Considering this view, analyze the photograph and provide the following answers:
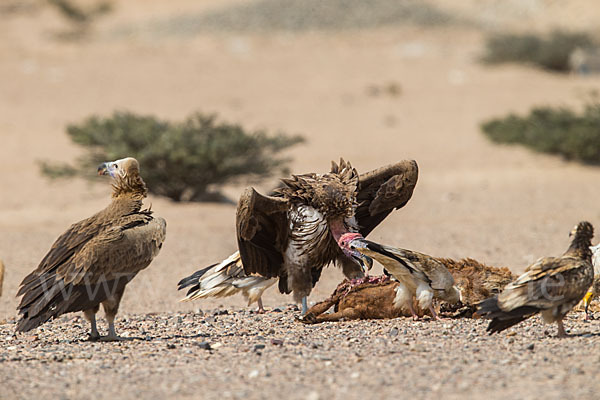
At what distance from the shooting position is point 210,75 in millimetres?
31328

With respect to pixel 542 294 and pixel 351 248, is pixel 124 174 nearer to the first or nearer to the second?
pixel 351 248

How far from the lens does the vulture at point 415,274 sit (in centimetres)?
718

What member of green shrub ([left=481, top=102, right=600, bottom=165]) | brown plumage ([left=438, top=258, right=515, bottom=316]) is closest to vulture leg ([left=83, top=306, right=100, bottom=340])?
brown plumage ([left=438, top=258, right=515, bottom=316])

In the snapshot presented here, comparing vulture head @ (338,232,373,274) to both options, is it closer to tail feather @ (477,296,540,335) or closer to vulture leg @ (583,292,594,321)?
tail feather @ (477,296,540,335)

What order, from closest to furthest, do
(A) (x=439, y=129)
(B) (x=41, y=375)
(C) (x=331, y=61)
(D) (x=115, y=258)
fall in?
1. (B) (x=41, y=375)
2. (D) (x=115, y=258)
3. (A) (x=439, y=129)
4. (C) (x=331, y=61)

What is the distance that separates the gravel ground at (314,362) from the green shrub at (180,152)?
8.89 meters

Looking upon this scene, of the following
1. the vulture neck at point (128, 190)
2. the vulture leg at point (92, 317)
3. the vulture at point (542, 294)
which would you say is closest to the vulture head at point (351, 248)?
the vulture at point (542, 294)

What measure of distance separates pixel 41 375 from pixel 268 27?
36.0 metres

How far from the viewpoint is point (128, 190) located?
7.44 metres

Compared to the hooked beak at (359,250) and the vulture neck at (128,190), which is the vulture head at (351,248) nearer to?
the hooked beak at (359,250)

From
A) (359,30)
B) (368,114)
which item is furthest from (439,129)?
(359,30)

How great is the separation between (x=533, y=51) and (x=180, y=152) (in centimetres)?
2015

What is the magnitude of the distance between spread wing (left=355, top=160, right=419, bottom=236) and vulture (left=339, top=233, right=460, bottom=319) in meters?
0.88

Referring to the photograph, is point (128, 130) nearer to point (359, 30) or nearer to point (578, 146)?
point (578, 146)
